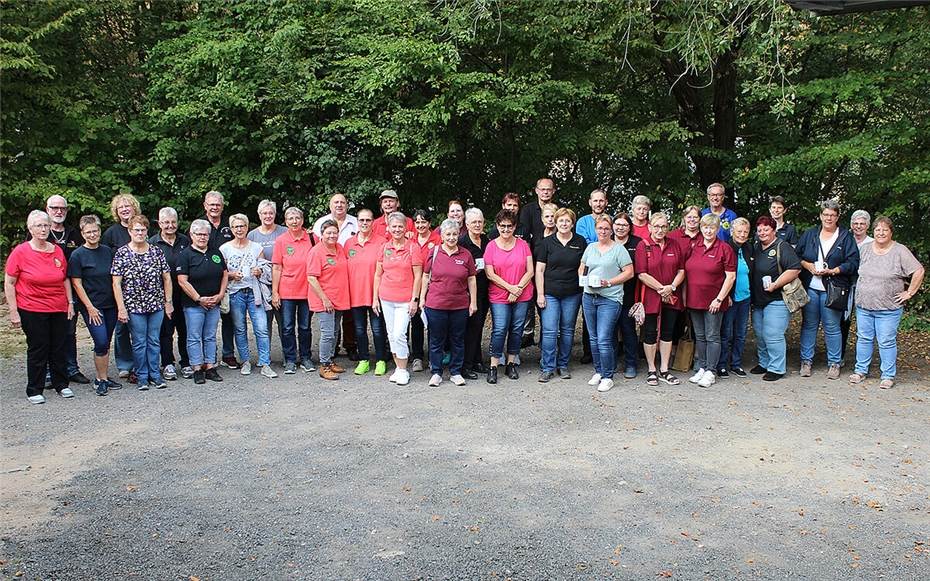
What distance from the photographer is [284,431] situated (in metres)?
6.54

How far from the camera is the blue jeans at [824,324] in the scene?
833 centimetres

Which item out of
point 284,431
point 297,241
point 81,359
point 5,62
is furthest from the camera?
point 5,62

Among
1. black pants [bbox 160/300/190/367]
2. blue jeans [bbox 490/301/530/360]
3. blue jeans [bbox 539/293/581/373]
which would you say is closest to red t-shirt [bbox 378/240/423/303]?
blue jeans [bbox 490/301/530/360]

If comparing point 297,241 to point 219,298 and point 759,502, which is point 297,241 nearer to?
point 219,298

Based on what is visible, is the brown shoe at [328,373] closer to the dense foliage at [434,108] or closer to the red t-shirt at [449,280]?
the red t-shirt at [449,280]

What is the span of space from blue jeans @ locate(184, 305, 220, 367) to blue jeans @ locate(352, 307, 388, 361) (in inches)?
57.7

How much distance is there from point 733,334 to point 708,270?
956mm

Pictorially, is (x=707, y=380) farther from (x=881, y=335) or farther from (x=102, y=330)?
(x=102, y=330)

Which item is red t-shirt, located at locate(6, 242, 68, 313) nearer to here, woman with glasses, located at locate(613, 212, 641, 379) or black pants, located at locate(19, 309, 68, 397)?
black pants, located at locate(19, 309, 68, 397)

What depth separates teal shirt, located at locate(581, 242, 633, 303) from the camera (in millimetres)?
7945

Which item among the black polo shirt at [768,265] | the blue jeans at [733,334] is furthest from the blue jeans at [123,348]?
the black polo shirt at [768,265]

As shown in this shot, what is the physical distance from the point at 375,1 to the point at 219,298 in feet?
18.4

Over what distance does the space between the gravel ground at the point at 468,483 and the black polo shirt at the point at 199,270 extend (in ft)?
3.28

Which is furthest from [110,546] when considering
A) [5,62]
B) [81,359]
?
[5,62]
